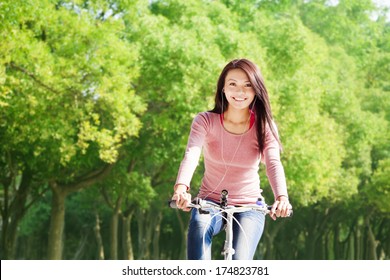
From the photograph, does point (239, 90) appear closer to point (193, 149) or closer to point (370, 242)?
point (193, 149)

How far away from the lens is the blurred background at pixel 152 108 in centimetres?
2305

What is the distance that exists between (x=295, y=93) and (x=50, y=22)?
37.0 feet

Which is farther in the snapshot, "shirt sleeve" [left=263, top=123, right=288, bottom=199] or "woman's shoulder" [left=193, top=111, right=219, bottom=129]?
"woman's shoulder" [left=193, top=111, right=219, bottom=129]

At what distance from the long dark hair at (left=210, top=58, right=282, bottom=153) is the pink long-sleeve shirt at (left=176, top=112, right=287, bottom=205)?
3 cm

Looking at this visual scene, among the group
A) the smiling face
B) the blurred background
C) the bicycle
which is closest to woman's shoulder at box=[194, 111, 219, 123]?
the smiling face

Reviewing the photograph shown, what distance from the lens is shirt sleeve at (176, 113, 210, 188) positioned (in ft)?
15.3

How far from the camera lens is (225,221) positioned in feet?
16.0

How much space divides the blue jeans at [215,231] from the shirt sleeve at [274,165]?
20 cm

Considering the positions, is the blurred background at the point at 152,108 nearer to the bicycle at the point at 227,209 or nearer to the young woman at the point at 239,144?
the young woman at the point at 239,144

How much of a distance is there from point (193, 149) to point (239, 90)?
1.54 feet

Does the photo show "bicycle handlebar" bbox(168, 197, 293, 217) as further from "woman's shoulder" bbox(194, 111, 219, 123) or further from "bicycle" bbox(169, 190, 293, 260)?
"woman's shoulder" bbox(194, 111, 219, 123)

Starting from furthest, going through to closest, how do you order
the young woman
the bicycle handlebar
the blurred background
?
1. the blurred background
2. the young woman
3. the bicycle handlebar

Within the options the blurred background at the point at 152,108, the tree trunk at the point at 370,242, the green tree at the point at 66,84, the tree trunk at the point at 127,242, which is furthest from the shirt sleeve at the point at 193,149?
the tree trunk at the point at 370,242
